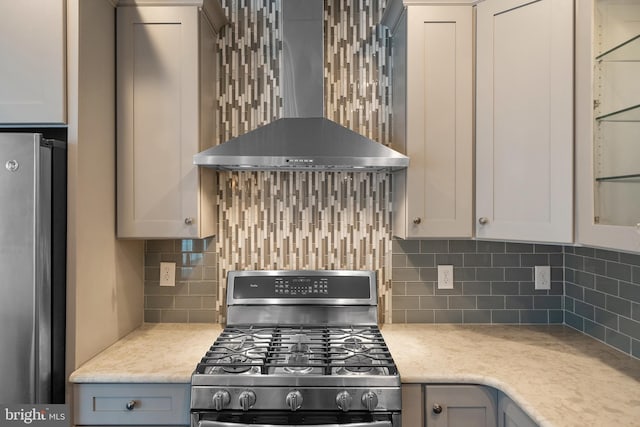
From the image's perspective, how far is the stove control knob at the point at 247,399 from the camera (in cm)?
154

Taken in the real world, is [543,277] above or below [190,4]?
below

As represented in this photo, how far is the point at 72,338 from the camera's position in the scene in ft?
5.41

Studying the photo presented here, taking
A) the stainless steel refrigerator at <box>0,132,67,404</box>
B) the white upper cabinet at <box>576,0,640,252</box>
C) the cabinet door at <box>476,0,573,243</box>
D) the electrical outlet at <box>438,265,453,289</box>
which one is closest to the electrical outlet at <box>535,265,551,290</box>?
the electrical outlet at <box>438,265,453,289</box>

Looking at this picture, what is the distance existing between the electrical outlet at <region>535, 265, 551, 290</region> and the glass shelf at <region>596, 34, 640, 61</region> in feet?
3.60

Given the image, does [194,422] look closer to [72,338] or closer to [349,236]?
[72,338]

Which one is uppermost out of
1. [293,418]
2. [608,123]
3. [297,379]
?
[608,123]

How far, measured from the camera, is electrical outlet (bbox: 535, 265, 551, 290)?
229cm

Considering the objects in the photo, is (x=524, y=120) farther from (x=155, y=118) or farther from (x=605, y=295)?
(x=155, y=118)

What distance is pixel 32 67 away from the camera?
1649 millimetres

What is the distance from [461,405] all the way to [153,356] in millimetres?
1180

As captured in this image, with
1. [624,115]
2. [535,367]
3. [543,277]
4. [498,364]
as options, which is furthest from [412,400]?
[624,115]

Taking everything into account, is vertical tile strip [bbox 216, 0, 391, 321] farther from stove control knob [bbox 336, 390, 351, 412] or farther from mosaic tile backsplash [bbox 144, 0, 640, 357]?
stove control knob [bbox 336, 390, 351, 412]

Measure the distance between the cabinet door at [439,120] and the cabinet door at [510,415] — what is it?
68 cm

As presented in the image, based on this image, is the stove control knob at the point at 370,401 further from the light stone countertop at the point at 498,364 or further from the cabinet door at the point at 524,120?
the cabinet door at the point at 524,120
